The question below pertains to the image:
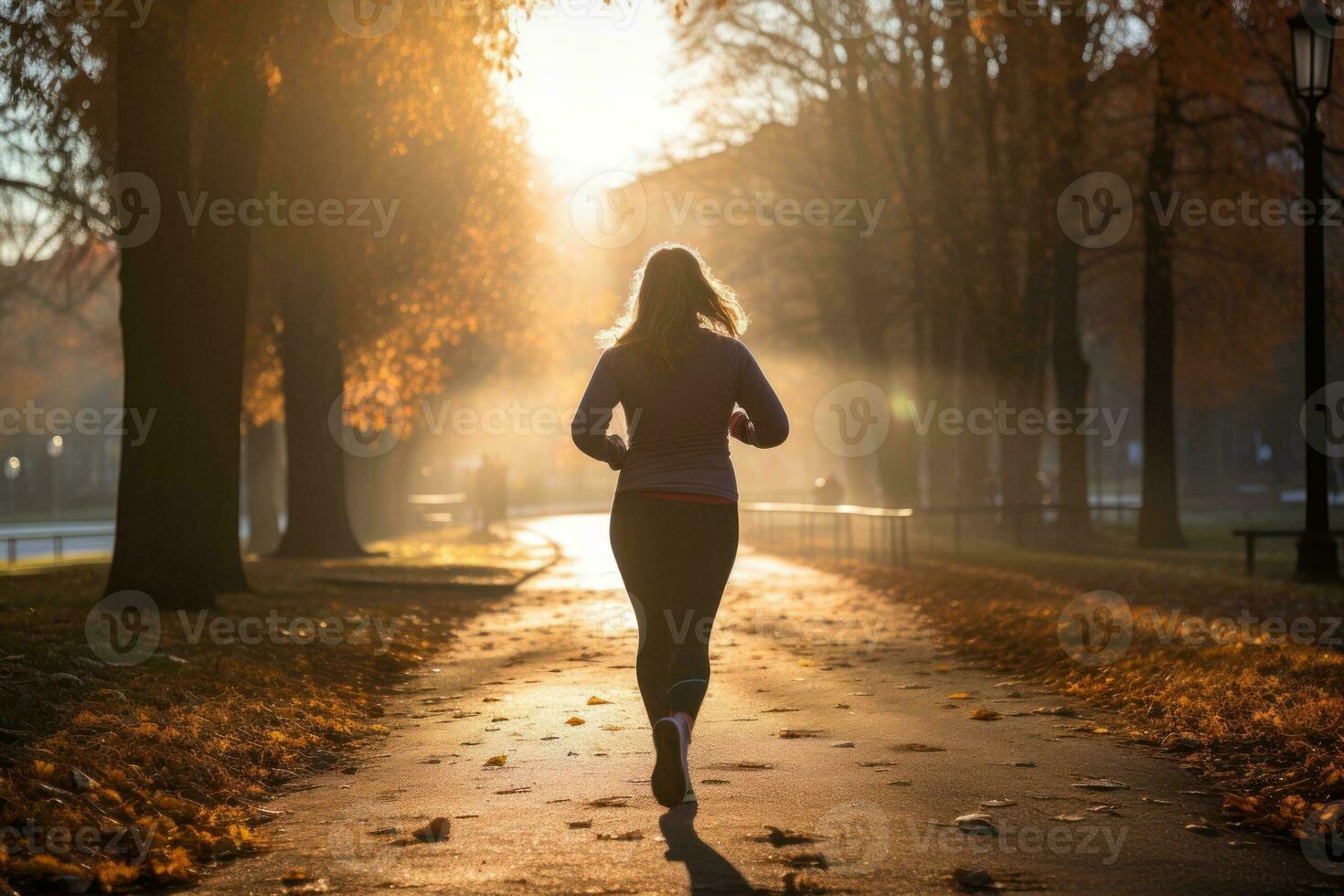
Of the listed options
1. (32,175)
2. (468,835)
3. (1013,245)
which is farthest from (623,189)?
(468,835)

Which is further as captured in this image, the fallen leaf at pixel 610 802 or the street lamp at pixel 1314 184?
the street lamp at pixel 1314 184

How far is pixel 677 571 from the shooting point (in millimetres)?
5594

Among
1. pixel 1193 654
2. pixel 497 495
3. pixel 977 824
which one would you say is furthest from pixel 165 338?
pixel 497 495

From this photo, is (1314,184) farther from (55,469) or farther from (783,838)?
(55,469)

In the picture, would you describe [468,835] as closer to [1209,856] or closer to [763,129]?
[1209,856]

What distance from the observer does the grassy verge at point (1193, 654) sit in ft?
20.1

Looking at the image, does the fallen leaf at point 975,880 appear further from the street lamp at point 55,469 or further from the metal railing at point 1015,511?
the street lamp at point 55,469

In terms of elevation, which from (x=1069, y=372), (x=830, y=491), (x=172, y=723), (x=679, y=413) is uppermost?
(x=1069, y=372)

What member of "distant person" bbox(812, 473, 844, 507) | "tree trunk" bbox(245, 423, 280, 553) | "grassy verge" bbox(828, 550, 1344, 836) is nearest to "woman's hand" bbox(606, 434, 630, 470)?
"grassy verge" bbox(828, 550, 1344, 836)

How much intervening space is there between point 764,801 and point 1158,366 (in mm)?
19078

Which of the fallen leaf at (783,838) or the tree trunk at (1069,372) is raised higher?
the tree trunk at (1069,372)

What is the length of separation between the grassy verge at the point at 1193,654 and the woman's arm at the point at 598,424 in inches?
98.7

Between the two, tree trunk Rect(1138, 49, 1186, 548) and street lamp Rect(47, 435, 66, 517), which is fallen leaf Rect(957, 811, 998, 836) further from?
street lamp Rect(47, 435, 66, 517)

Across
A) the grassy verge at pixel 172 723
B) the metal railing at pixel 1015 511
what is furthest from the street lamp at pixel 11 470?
the grassy verge at pixel 172 723
